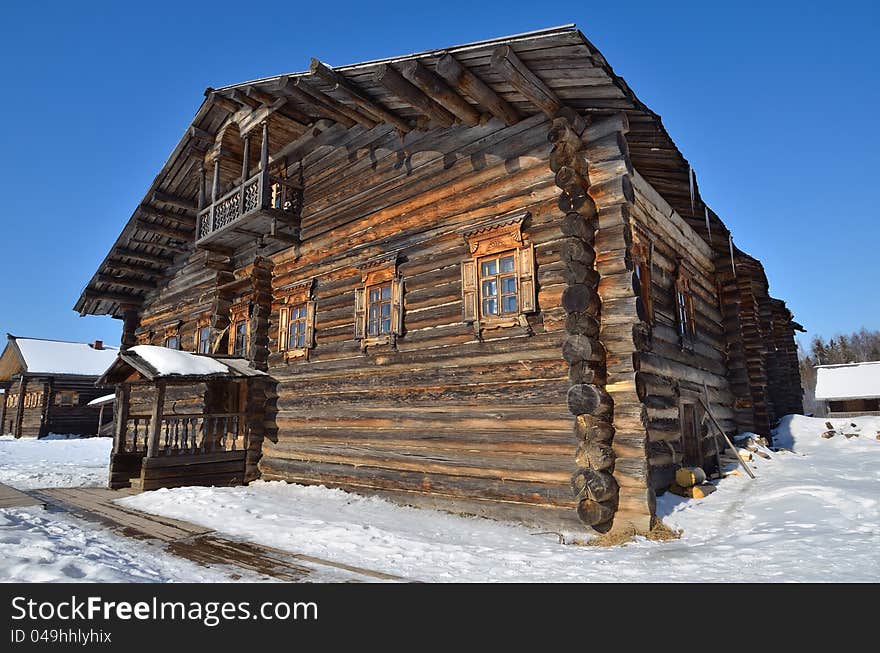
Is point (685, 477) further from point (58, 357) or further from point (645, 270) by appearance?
point (58, 357)

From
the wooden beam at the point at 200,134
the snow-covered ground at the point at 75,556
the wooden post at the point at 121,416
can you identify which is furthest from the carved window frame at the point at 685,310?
Answer: the wooden post at the point at 121,416

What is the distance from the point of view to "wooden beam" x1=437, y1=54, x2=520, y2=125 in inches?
300

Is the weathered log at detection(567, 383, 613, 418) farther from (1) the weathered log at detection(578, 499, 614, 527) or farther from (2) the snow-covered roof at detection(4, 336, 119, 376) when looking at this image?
(2) the snow-covered roof at detection(4, 336, 119, 376)

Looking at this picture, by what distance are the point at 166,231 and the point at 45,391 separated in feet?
79.2

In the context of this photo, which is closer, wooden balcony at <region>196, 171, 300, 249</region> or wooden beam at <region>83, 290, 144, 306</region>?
wooden balcony at <region>196, 171, 300, 249</region>

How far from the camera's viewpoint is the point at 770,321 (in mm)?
18938

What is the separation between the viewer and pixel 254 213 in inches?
483

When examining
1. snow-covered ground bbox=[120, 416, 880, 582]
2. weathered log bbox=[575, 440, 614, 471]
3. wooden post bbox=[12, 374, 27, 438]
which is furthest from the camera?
wooden post bbox=[12, 374, 27, 438]

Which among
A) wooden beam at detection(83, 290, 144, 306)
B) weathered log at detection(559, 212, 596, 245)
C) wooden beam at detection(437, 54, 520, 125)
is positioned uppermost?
wooden beam at detection(437, 54, 520, 125)

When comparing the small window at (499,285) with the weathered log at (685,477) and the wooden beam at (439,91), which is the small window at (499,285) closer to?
the wooden beam at (439,91)

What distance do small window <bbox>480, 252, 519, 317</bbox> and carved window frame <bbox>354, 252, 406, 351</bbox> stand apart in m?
1.93

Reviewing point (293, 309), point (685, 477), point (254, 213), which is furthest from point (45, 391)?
point (685, 477)

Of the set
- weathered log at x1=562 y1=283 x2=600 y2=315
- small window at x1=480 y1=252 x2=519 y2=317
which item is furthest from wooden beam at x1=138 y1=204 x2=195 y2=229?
weathered log at x1=562 y1=283 x2=600 y2=315

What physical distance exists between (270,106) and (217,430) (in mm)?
8568
